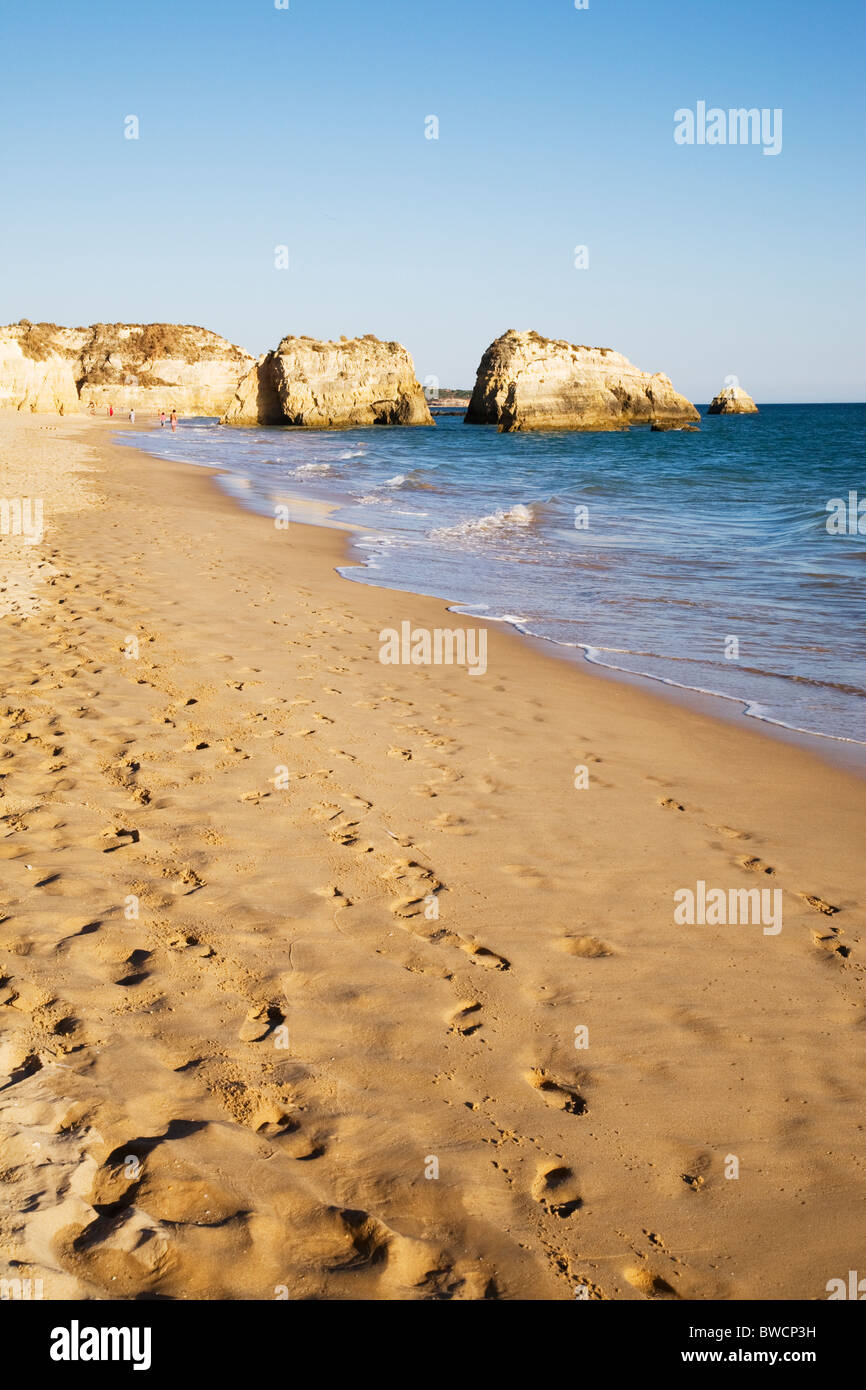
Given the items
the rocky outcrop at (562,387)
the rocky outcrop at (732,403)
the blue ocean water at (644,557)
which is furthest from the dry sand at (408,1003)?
the rocky outcrop at (732,403)

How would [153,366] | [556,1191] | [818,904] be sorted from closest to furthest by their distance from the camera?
[556,1191] < [818,904] < [153,366]

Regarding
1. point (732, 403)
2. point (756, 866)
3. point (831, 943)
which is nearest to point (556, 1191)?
point (831, 943)

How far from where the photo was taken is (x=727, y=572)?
1370cm

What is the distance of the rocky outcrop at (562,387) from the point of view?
72062 mm

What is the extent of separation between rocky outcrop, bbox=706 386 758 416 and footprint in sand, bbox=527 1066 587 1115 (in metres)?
121

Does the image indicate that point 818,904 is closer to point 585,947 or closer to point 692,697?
point 585,947

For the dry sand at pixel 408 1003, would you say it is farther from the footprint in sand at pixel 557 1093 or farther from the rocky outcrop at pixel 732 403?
the rocky outcrop at pixel 732 403

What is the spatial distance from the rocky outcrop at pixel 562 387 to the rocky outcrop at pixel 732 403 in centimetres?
4010

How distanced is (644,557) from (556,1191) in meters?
13.4

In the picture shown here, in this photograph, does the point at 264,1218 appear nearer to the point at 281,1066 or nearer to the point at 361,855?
the point at 281,1066

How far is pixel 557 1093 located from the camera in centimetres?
287

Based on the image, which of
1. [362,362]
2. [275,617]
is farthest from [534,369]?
[275,617]

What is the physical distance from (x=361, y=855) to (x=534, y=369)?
73720 mm

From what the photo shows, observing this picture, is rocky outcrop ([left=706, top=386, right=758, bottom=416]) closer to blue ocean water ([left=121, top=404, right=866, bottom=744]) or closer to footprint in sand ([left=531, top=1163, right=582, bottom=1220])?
blue ocean water ([left=121, top=404, right=866, bottom=744])
